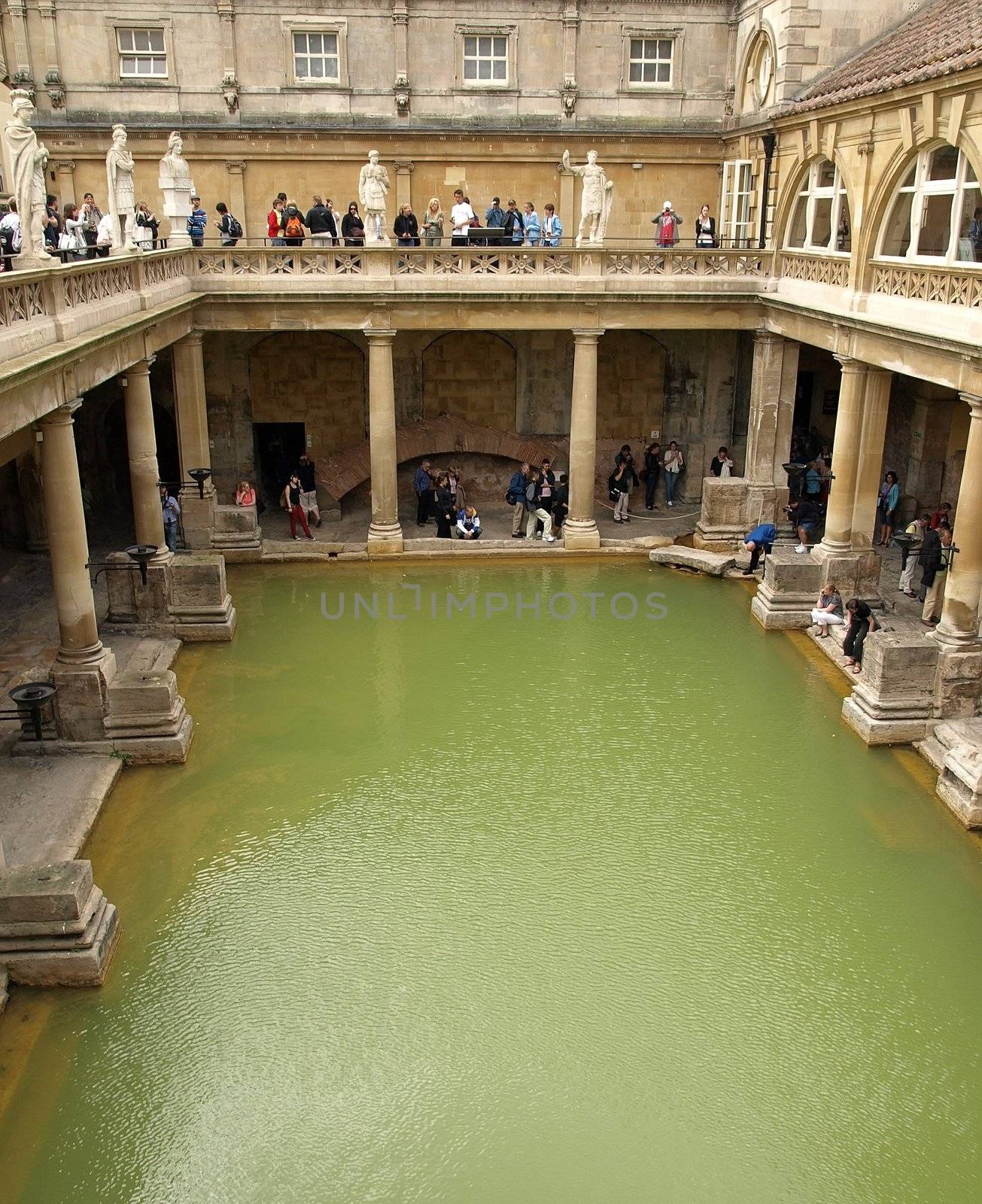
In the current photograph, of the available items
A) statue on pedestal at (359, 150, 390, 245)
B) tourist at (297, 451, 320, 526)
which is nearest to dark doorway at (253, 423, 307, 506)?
tourist at (297, 451, 320, 526)

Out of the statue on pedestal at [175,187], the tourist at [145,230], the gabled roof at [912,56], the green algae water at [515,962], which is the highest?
the gabled roof at [912,56]

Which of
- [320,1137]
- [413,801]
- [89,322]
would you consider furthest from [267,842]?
[89,322]

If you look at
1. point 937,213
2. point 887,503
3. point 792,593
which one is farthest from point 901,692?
point 887,503

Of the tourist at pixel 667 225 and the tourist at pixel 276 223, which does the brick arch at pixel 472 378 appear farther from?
the tourist at pixel 276 223

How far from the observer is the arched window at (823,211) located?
20.3 meters

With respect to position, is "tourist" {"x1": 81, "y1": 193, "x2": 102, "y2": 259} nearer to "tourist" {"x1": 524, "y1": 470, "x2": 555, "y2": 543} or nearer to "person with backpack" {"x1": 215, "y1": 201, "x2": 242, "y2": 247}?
"person with backpack" {"x1": 215, "y1": 201, "x2": 242, "y2": 247}

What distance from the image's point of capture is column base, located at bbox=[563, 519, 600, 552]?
78.7 feet

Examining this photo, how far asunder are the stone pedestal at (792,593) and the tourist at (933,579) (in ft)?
5.98

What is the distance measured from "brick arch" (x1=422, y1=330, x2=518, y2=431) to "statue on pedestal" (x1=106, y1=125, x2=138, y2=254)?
1130cm

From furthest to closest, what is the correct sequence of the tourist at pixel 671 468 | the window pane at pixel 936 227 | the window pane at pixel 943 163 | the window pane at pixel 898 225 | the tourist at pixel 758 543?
the tourist at pixel 671 468 < the tourist at pixel 758 543 < the window pane at pixel 936 227 < the window pane at pixel 898 225 < the window pane at pixel 943 163

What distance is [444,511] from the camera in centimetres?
2438

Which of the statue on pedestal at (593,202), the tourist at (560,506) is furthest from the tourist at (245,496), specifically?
the statue on pedestal at (593,202)

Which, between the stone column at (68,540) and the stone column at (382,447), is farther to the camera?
the stone column at (382,447)

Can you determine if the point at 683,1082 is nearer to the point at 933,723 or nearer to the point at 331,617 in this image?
the point at 933,723
